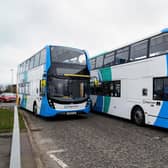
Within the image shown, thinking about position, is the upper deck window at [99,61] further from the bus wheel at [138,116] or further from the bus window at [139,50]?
the bus wheel at [138,116]

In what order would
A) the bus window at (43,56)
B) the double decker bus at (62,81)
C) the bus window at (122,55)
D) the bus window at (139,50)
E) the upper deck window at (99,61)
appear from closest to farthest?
1. the bus window at (139,50)
2. the bus window at (122,55)
3. the double decker bus at (62,81)
4. the bus window at (43,56)
5. the upper deck window at (99,61)

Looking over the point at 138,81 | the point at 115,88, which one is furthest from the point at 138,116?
the point at 115,88

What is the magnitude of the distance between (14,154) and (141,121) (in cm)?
709

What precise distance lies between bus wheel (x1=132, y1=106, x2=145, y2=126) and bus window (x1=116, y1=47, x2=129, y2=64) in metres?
2.60

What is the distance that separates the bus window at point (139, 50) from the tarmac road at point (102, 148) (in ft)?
11.0

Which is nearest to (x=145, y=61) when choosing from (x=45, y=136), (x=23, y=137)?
(x=45, y=136)

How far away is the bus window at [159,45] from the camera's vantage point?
8.07 metres

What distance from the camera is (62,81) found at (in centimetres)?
1088

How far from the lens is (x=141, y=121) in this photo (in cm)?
929

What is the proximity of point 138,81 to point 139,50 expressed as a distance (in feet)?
4.71

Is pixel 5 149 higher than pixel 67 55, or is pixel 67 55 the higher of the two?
pixel 67 55

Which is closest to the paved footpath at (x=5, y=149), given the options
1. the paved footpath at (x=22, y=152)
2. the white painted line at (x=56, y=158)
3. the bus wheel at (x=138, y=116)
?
the paved footpath at (x=22, y=152)

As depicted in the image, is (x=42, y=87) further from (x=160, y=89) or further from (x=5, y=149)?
(x=160, y=89)

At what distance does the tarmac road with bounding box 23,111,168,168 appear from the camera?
4.81 meters
